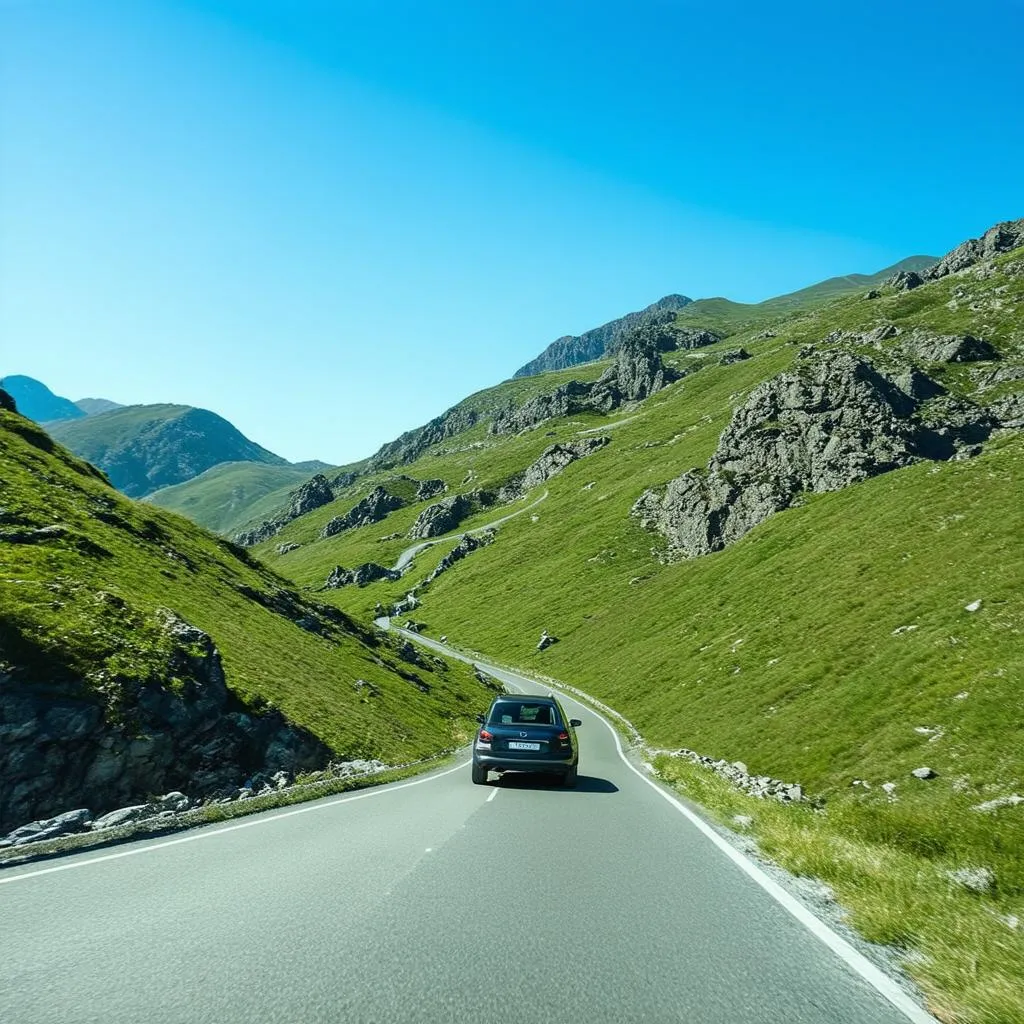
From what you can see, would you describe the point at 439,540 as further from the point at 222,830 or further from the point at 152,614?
the point at 222,830

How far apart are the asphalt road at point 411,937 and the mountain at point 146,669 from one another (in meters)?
6.37

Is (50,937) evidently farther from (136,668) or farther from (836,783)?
(836,783)

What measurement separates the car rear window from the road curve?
144 metres

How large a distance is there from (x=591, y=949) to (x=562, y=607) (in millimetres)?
95597

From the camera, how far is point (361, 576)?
164 metres

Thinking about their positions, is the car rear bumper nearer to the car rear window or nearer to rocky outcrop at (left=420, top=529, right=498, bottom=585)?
the car rear window

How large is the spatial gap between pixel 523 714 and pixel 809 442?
7176 centimetres

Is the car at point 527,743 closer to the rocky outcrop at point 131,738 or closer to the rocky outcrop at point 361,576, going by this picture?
the rocky outcrop at point 131,738

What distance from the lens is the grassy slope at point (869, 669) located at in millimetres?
7961

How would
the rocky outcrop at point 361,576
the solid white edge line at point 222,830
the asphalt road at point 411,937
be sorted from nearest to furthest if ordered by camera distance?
the asphalt road at point 411,937 → the solid white edge line at point 222,830 → the rocky outcrop at point 361,576

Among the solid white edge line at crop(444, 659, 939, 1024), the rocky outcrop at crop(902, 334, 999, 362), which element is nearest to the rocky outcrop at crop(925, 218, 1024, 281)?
the rocky outcrop at crop(902, 334, 999, 362)

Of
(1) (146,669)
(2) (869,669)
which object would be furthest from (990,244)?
(1) (146,669)

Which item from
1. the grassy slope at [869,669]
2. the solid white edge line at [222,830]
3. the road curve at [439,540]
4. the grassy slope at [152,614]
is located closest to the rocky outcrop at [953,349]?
the grassy slope at [869,669]

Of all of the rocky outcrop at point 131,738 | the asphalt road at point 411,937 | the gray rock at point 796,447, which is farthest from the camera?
the gray rock at point 796,447
